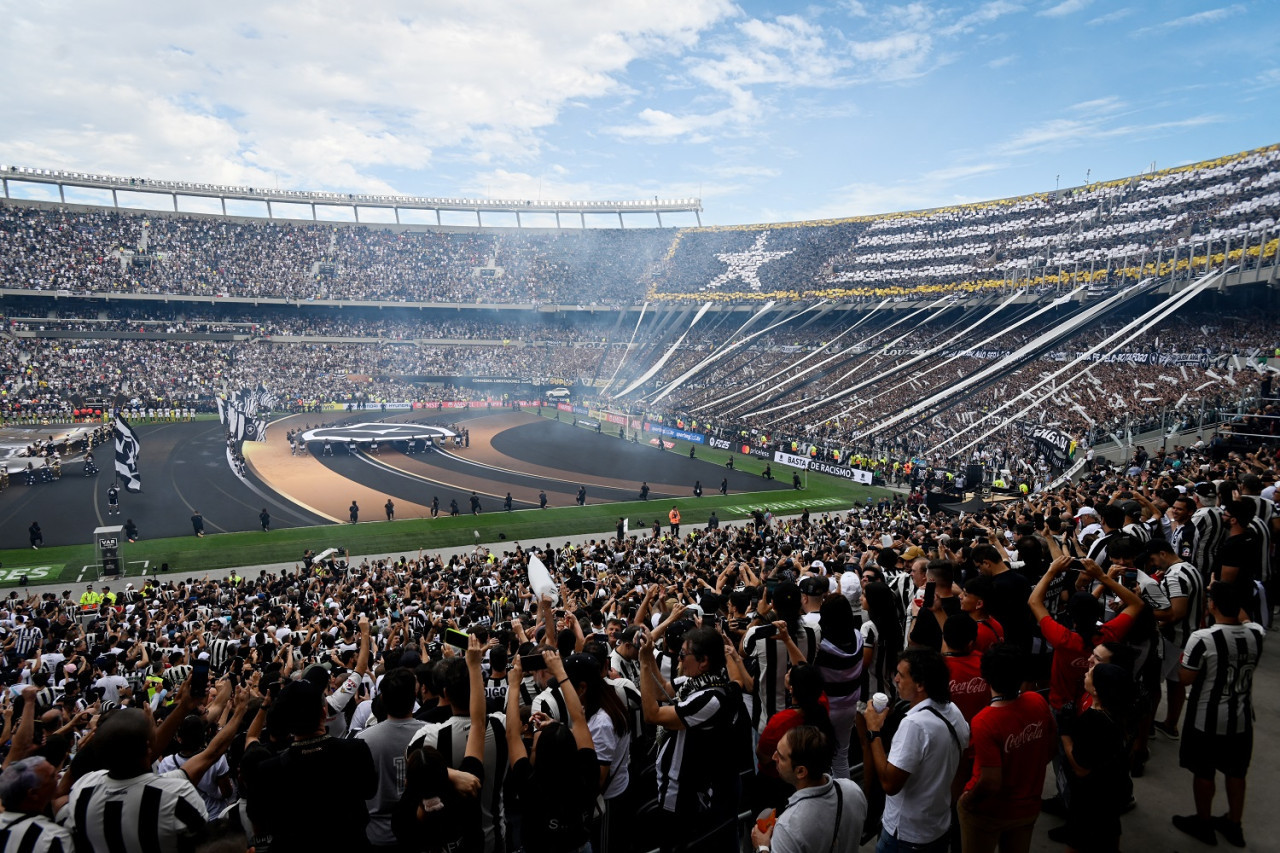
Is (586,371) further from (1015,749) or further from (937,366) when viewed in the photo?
(1015,749)

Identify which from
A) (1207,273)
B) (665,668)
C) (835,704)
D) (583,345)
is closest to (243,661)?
(665,668)

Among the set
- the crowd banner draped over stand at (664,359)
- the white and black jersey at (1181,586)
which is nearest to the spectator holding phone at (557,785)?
the white and black jersey at (1181,586)

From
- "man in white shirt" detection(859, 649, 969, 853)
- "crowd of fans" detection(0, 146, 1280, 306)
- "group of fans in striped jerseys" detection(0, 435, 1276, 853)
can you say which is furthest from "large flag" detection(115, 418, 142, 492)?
"crowd of fans" detection(0, 146, 1280, 306)

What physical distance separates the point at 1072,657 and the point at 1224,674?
3.52 feet

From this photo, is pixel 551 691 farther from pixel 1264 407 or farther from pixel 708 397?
pixel 708 397

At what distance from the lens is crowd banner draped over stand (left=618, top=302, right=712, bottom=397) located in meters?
68.4

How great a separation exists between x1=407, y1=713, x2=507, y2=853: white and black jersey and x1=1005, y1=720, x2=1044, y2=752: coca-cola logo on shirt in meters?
2.95

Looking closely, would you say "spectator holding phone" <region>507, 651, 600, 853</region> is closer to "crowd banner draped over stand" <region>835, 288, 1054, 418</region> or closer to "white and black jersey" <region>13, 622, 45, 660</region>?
"white and black jersey" <region>13, 622, 45, 660</region>

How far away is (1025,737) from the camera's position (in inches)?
173

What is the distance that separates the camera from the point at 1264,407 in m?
22.1

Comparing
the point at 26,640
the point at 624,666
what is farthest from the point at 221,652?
the point at 624,666

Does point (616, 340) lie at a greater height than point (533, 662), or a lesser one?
greater

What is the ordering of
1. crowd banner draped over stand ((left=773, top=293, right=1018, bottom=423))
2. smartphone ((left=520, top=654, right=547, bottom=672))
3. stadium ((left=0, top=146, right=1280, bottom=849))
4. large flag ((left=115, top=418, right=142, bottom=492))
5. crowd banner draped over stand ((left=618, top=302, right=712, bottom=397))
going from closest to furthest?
smartphone ((left=520, top=654, right=547, bottom=672))
large flag ((left=115, top=418, right=142, bottom=492))
stadium ((left=0, top=146, right=1280, bottom=849))
crowd banner draped over stand ((left=773, top=293, right=1018, bottom=423))
crowd banner draped over stand ((left=618, top=302, right=712, bottom=397))

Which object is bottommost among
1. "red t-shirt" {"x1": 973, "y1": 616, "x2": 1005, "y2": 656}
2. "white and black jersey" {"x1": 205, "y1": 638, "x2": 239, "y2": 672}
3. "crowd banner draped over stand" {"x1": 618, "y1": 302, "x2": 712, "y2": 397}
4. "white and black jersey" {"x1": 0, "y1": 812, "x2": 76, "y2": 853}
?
"white and black jersey" {"x1": 205, "y1": 638, "x2": 239, "y2": 672}
